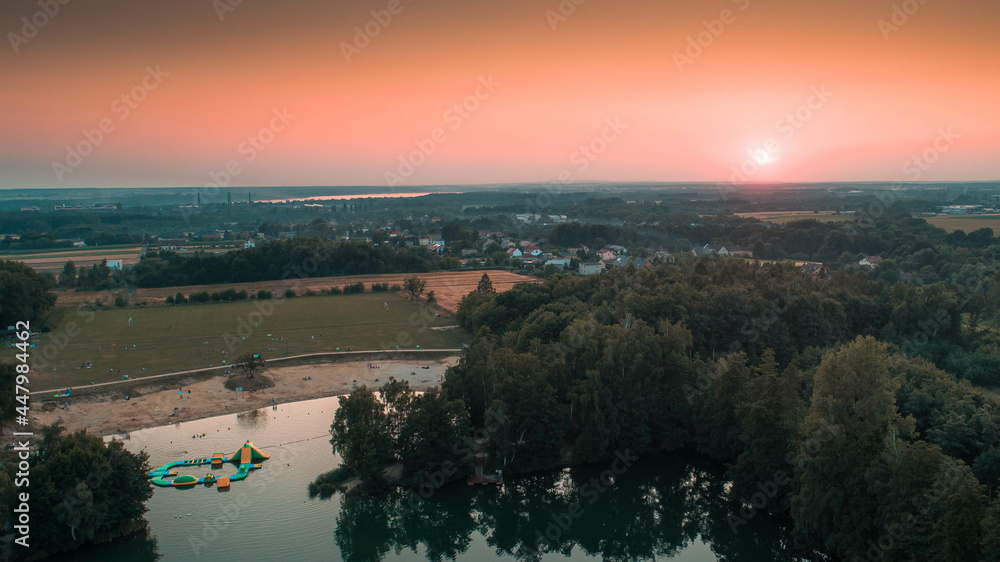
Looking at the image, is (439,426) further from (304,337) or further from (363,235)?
(363,235)

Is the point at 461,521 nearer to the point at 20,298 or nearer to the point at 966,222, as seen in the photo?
the point at 20,298

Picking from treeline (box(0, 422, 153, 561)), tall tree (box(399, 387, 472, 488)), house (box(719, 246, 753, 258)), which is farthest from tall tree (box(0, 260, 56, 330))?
house (box(719, 246, 753, 258))

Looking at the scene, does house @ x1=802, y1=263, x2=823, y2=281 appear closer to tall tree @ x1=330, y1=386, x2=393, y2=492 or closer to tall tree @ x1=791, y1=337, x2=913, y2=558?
tall tree @ x1=791, y1=337, x2=913, y2=558

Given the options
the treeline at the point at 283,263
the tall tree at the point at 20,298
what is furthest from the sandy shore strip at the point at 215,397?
the treeline at the point at 283,263

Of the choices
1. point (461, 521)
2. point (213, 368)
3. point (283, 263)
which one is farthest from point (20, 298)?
point (461, 521)

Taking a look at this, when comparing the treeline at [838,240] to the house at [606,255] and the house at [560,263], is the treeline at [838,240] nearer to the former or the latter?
the house at [606,255]
